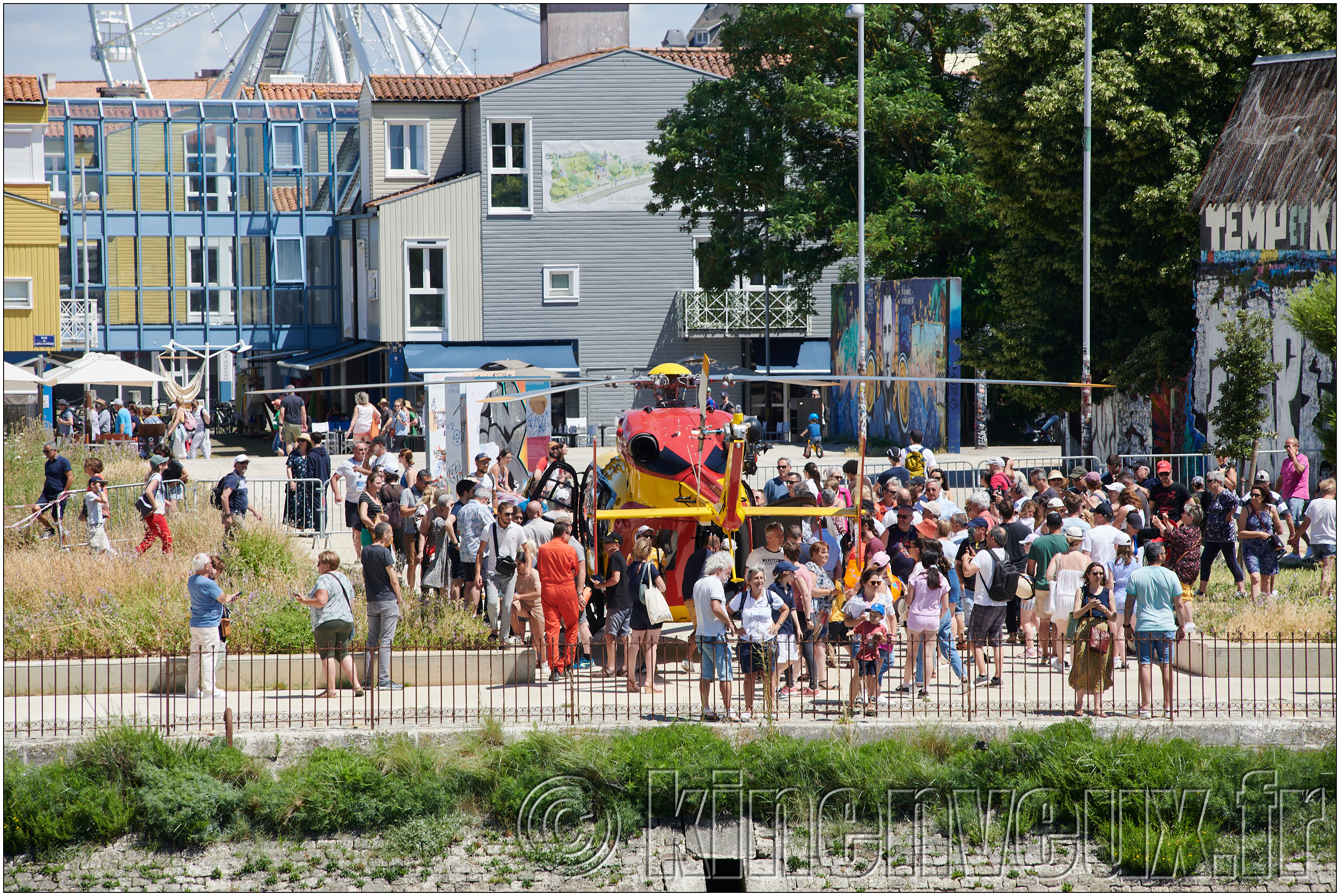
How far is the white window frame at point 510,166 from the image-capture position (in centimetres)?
3859

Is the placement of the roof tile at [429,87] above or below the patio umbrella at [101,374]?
above

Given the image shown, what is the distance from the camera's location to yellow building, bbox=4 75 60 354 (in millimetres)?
33094

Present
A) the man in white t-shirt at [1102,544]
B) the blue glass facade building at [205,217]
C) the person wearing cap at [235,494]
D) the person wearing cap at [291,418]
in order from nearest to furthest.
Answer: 1. the man in white t-shirt at [1102,544]
2. the person wearing cap at [235,494]
3. the person wearing cap at [291,418]
4. the blue glass facade building at [205,217]

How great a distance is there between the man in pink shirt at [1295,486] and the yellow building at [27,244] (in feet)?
92.8

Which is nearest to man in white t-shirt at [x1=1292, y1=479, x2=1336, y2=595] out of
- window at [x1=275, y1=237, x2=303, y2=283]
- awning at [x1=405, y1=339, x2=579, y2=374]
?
awning at [x1=405, y1=339, x2=579, y2=374]

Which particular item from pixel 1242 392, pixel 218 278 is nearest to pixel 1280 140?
pixel 1242 392

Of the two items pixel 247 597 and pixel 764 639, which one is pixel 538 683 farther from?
pixel 247 597

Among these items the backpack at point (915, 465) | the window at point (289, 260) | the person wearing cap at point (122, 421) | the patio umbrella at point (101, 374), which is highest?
the window at point (289, 260)

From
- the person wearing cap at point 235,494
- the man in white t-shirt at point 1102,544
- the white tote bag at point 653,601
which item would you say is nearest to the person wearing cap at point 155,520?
the person wearing cap at point 235,494

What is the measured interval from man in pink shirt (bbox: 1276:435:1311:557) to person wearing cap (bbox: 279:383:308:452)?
20261 mm

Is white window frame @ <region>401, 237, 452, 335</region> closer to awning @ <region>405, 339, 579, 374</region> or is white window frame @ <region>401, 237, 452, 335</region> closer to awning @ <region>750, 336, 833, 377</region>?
awning @ <region>405, 339, 579, 374</region>

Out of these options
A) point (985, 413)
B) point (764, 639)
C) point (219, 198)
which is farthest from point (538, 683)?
point (219, 198)

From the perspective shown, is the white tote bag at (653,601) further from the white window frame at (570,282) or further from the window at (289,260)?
the window at (289,260)

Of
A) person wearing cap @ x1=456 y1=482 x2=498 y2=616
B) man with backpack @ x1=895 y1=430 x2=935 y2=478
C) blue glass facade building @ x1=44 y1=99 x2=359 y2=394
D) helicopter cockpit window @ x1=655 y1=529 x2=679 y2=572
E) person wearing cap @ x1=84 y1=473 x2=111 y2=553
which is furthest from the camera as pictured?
blue glass facade building @ x1=44 y1=99 x2=359 y2=394
